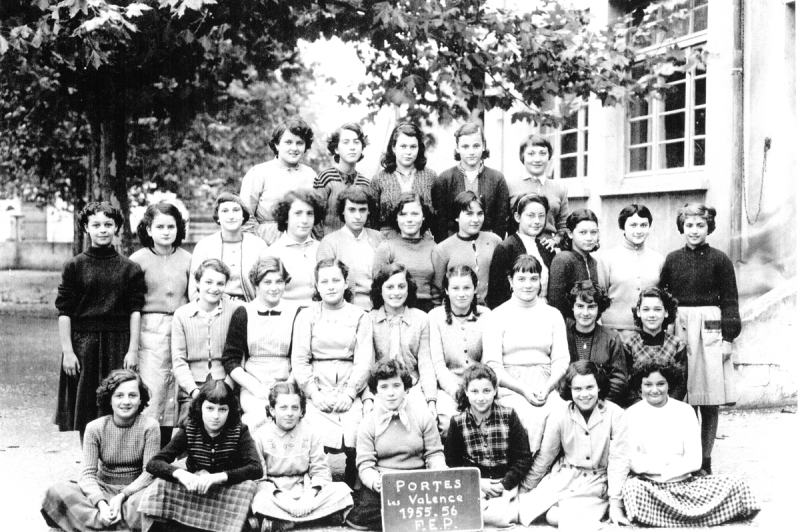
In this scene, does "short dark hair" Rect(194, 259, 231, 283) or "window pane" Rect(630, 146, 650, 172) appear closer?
"short dark hair" Rect(194, 259, 231, 283)

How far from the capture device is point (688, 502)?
17.0ft

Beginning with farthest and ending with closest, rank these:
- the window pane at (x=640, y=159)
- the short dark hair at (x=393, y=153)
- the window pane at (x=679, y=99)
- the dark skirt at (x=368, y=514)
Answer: the window pane at (x=640, y=159) → the window pane at (x=679, y=99) → the short dark hair at (x=393, y=153) → the dark skirt at (x=368, y=514)

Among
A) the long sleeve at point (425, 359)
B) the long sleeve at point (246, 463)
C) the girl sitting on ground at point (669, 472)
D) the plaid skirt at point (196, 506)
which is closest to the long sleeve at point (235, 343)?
the long sleeve at point (246, 463)

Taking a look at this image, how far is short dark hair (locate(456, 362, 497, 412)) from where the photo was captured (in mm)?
5309

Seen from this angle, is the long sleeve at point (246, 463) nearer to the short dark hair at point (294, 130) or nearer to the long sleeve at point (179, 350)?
the long sleeve at point (179, 350)

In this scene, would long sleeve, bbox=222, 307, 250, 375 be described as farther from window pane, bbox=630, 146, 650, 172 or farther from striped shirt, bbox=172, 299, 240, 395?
window pane, bbox=630, 146, 650, 172

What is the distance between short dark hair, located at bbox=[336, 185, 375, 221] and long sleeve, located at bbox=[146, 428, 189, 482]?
196cm

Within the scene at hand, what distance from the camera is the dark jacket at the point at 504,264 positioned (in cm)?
622

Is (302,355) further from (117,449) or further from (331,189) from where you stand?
(331,189)

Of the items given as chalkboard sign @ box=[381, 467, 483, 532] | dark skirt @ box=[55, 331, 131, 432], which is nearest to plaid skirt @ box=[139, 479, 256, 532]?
chalkboard sign @ box=[381, 467, 483, 532]

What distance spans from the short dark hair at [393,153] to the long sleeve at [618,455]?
7.59 feet

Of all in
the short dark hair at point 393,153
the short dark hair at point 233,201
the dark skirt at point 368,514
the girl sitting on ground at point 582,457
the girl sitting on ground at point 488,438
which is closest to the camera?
the dark skirt at point 368,514

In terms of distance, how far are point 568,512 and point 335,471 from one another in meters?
1.79

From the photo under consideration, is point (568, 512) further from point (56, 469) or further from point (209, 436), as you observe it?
point (56, 469)
